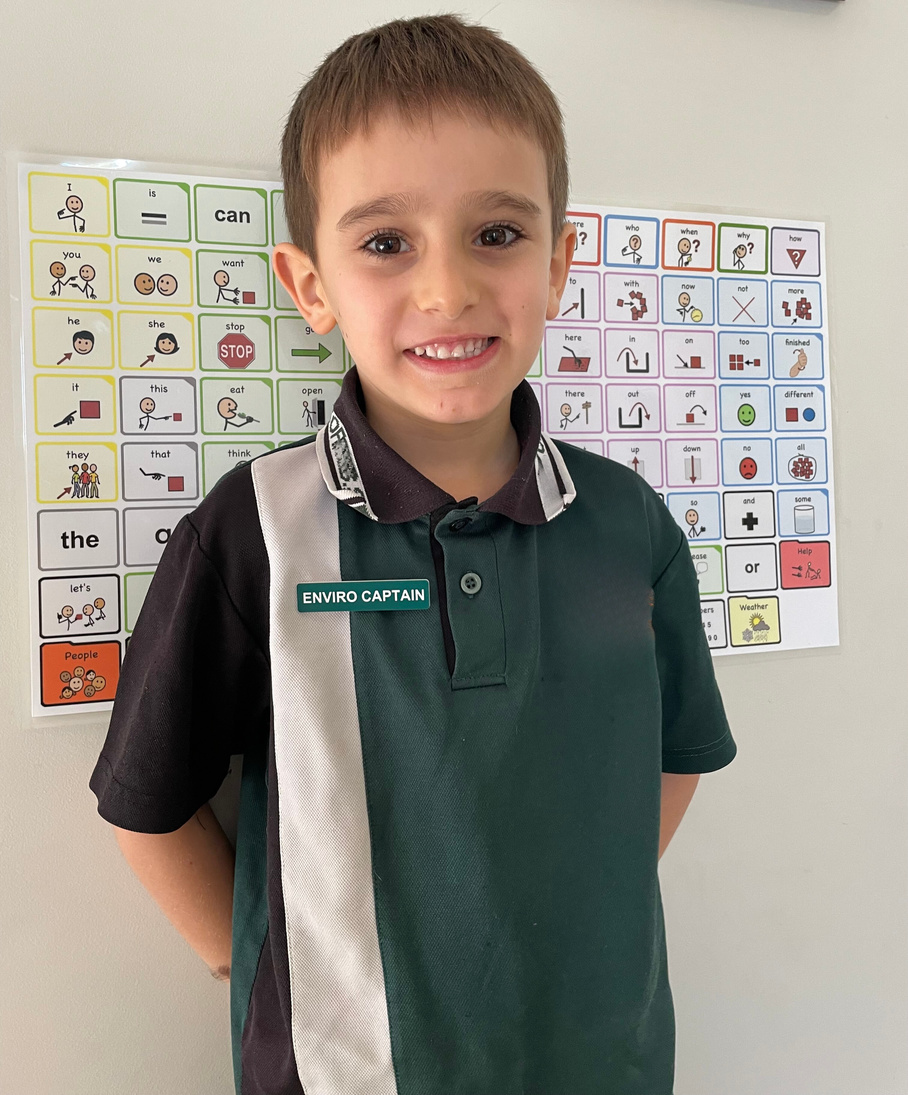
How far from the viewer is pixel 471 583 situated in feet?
1.93

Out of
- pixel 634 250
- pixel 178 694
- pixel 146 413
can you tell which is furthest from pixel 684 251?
pixel 178 694

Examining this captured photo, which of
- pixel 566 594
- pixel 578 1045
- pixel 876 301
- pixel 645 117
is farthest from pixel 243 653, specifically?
pixel 876 301

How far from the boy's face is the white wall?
210 mm

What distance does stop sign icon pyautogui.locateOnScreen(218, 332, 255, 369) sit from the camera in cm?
73

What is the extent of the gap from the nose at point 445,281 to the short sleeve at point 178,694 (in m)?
0.23

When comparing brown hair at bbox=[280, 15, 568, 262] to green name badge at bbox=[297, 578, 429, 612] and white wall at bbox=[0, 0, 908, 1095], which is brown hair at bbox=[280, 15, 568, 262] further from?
green name badge at bbox=[297, 578, 429, 612]

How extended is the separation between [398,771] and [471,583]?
14cm

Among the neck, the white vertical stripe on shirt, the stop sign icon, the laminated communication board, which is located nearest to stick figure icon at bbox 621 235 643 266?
the laminated communication board

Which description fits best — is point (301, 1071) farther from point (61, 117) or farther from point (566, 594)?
point (61, 117)

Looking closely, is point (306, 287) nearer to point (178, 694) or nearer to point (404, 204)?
point (404, 204)

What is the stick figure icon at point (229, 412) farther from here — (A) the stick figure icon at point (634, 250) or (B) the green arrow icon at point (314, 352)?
(A) the stick figure icon at point (634, 250)

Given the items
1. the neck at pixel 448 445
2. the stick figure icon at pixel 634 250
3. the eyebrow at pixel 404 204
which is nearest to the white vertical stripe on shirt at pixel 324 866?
the neck at pixel 448 445

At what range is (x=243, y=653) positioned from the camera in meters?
0.60

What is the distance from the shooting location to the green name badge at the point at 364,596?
1.93ft
